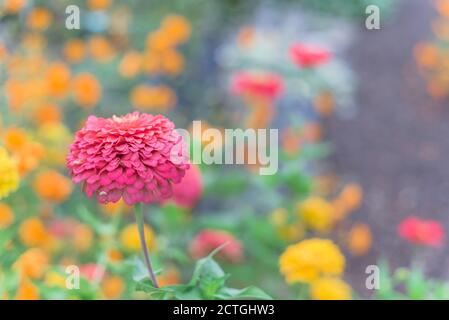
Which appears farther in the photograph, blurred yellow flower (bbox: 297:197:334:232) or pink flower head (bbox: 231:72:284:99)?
pink flower head (bbox: 231:72:284:99)

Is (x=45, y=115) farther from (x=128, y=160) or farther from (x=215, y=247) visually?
(x=128, y=160)

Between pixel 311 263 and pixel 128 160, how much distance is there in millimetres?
548

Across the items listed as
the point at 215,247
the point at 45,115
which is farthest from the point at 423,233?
the point at 45,115

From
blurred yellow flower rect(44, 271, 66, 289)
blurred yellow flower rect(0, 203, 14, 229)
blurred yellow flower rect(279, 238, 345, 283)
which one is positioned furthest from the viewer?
blurred yellow flower rect(0, 203, 14, 229)

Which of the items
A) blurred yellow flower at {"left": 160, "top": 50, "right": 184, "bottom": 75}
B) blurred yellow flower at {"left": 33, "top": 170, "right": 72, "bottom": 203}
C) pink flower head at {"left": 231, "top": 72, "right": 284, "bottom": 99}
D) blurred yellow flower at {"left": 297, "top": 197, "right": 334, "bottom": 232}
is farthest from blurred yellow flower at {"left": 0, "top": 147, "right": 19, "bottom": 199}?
Answer: blurred yellow flower at {"left": 160, "top": 50, "right": 184, "bottom": 75}

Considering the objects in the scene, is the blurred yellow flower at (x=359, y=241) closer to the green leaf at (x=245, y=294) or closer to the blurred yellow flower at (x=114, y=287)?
the blurred yellow flower at (x=114, y=287)

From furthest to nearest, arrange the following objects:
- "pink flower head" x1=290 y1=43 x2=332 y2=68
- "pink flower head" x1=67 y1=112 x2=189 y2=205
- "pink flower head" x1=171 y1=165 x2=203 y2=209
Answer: "pink flower head" x1=290 y1=43 x2=332 y2=68 < "pink flower head" x1=171 y1=165 x2=203 y2=209 < "pink flower head" x1=67 y1=112 x2=189 y2=205

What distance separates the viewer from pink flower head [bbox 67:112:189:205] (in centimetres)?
89

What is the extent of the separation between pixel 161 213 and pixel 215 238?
22 centimetres

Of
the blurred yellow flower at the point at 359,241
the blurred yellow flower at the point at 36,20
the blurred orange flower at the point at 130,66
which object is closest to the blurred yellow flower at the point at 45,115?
the blurred yellow flower at the point at 36,20

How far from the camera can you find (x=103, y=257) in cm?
130

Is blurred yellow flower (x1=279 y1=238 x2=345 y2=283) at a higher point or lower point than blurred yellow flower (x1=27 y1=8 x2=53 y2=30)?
lower

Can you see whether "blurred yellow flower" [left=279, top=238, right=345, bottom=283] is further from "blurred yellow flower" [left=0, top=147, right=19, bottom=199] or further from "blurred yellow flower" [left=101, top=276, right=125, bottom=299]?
"blurred yellow flower" [left=0, top=147, right=19, bottom=199]

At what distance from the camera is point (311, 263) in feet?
4.33
